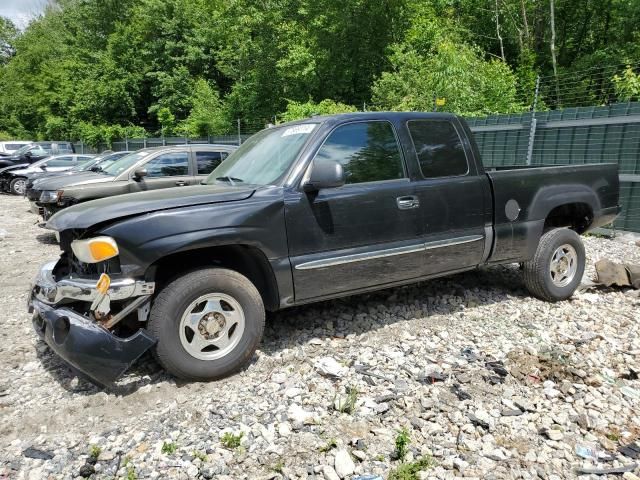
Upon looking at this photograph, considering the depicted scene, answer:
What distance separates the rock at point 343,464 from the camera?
265cm

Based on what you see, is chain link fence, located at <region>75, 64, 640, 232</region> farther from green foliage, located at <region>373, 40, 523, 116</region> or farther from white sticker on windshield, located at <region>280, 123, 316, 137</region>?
white sticker on windshield, located at <region>280, 123, 316, 137</region>

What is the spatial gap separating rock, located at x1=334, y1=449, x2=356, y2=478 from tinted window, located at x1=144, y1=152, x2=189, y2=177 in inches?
275

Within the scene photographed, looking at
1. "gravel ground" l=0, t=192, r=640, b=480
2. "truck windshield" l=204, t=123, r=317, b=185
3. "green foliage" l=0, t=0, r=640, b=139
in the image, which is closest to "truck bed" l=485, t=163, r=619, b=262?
"gravel ground" l=0, t=192, r=640, b=480

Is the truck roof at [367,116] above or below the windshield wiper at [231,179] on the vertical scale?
above

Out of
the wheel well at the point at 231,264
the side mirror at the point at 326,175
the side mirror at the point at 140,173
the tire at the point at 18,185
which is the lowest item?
the tire at the point at 18,185

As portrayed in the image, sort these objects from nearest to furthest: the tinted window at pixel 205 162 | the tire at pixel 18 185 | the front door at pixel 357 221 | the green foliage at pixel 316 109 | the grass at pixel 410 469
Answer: the grass at pixel 410 469 < the front door at pixel 357 221 < the tinted window at pixel 205 162 < the green foliage at pixel 316 109 < the tire at pixel 18 185

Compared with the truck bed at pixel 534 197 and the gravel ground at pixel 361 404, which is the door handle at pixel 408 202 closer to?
the truck bed at pixel 534 197

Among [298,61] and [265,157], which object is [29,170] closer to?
[298,61]

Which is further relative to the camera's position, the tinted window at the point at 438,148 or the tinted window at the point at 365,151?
the tinted window at the point at 438,148

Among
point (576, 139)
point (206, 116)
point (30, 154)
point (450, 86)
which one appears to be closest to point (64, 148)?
point (30, 154)

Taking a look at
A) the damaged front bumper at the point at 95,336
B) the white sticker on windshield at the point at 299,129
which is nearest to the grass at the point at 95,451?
the damaged front bumper at the point at 95,336

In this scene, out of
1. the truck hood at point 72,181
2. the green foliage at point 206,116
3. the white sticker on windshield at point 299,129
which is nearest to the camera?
the white sticker on windshield at point 299,129

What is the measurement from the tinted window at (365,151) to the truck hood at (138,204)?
79cm

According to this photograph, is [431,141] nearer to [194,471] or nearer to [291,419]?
[291,419]
